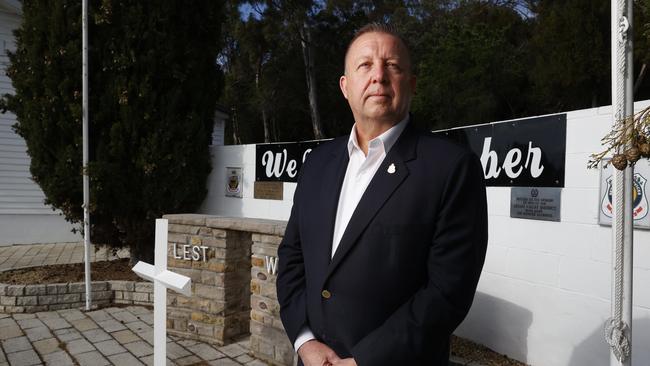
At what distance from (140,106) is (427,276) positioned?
529cm

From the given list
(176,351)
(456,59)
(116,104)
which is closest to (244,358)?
(176,351)

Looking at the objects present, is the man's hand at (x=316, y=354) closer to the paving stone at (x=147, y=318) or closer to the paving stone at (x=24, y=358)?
the paving stone at (x=24, y=358)

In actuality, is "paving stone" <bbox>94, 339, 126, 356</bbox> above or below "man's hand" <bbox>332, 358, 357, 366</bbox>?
below

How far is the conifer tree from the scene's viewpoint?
220 inches

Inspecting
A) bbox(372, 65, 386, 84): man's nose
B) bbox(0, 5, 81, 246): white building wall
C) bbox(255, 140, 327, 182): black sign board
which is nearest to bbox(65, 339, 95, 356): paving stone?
bbox(255, 140, 327, 182): black sign board

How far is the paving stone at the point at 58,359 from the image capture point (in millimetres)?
3691

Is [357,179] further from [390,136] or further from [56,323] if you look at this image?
[56,323]

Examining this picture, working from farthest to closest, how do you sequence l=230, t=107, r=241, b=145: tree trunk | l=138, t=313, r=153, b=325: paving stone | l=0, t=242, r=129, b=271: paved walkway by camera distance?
l=230, t=107, r=241, b=145: tree trunk
l=0, t=242, r=129, b=271: paved walkway
l=138, t=313, r=153, b=325: paving stone

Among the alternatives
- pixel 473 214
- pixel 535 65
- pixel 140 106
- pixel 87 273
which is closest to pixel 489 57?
pixel 535 65

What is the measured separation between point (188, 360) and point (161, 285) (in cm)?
125

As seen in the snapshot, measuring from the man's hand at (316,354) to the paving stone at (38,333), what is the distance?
3.69 m

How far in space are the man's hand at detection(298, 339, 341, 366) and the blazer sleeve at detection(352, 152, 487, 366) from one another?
171 mm

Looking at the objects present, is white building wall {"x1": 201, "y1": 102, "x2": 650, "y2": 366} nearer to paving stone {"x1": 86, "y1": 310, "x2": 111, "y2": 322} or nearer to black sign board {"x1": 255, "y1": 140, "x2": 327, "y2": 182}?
black sign board {"x1": 255, "y1": 140, "x2": 327, "y2": 182}

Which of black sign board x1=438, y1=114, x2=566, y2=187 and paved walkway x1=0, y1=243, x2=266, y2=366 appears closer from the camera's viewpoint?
black sign board x1=438, y1=114, x2=566, y2=187
